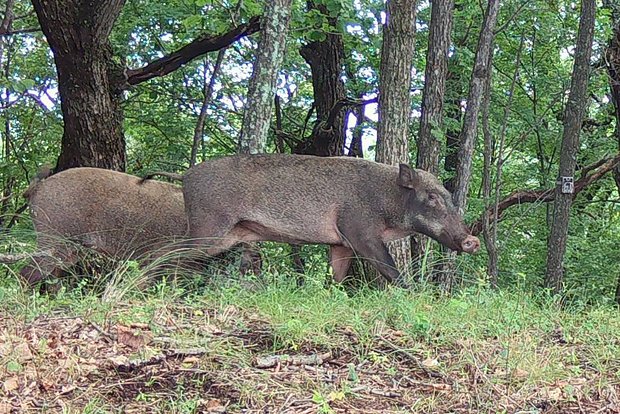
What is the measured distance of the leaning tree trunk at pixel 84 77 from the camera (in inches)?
352

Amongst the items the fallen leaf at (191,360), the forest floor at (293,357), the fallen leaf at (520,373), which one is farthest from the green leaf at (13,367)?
the fallen leaf at (520,373)

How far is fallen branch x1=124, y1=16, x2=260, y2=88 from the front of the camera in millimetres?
10352

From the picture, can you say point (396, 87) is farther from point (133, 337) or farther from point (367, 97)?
point (367, 97)

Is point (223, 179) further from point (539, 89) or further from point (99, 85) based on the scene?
point (539, 89)

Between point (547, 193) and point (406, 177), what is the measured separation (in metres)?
5.29

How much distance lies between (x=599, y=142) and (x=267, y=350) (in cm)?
1063

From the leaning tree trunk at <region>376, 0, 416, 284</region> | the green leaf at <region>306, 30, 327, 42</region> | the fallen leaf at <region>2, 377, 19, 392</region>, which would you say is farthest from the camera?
the green leaf at <region>306, 30, 327, 42</region>

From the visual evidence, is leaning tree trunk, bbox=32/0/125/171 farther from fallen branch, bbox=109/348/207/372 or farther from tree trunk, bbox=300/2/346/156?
fallen branch, bbox=109/348/207/372

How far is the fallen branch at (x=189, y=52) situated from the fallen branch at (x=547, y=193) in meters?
4.25

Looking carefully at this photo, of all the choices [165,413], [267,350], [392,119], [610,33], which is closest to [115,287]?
[267,350]

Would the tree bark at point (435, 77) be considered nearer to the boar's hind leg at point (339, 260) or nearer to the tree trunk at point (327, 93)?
the boar's hind leg at point (339, 260)

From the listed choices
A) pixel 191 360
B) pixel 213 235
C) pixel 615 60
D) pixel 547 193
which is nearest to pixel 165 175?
pixel 213 235

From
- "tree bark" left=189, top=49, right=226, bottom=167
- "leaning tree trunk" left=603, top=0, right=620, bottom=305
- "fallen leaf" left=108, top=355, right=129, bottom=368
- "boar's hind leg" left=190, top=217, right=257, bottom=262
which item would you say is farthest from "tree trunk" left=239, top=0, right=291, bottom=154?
"leaning tree trunk" left=603, top=0, right=620, bottom=305

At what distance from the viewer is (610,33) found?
35.1 feet
